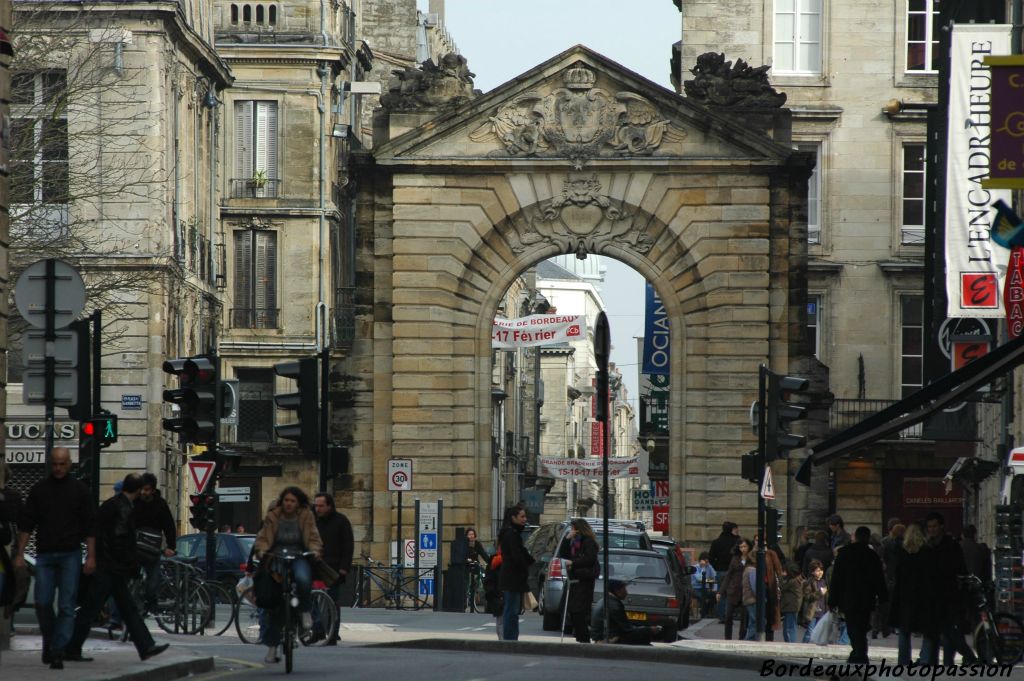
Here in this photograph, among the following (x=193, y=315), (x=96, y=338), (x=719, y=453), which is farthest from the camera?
(x=193, y=315)

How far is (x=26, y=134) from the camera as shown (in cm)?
3203

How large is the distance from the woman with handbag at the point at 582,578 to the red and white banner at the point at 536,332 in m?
20.6

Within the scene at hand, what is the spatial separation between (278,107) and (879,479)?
→ 21.1m

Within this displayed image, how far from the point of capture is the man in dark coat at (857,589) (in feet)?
69.6

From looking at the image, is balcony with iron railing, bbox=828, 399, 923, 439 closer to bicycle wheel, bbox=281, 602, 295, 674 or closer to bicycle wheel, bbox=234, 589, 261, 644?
bicycle wheel, bbox=234, 589, 261, 644

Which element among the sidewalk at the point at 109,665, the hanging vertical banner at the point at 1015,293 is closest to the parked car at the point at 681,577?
the hanging vertical banner at the point at 1015,293

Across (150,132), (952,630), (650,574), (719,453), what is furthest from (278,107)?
(952,630)

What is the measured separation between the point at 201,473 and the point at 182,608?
2139 mm

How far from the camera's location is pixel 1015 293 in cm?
3238

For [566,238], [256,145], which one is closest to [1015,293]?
[566,238]

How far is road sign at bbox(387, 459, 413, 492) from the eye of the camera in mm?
38562

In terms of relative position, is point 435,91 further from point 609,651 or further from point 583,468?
point 609,651

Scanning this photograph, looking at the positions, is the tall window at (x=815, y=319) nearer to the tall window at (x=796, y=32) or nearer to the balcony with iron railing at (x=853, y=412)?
the balcony with iron railing at (x=853, y=412)

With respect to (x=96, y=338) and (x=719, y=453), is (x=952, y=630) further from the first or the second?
(x=719, y=453)
